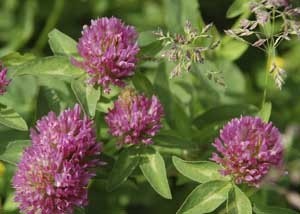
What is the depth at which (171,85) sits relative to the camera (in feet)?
8.42

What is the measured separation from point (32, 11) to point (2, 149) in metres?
1.67

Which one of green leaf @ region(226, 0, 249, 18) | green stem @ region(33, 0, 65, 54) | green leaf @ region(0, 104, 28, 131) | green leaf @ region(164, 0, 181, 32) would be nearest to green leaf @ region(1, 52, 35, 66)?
green leaf @ region(0, 104, 28, 131)

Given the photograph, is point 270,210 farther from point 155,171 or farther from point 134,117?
point 134,117

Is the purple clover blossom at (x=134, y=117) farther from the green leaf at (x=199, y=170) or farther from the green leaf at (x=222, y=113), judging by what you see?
the green leaf at (x=222, y=113)

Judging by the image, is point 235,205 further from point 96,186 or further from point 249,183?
point 96,186

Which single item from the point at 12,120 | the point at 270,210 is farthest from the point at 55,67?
the point at 270,210

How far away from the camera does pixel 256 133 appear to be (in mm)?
2033

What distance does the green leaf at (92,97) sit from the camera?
2.11m

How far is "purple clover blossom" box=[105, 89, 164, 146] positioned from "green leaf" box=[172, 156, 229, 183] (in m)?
0.16

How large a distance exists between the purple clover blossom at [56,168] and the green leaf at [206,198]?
0.32 metres

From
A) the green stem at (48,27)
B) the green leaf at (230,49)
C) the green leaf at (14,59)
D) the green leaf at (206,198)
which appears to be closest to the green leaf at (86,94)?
the green leaf at (14,59)

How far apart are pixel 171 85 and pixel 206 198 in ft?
2.13

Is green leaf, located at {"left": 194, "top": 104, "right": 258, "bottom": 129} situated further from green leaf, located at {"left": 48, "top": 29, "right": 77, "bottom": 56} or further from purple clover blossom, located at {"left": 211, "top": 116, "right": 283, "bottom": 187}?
green leaf, located at {"left": 48, "top": 29, "right": 77, "bottom": 56}

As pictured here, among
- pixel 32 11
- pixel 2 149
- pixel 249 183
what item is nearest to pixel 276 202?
pixel 249 183
